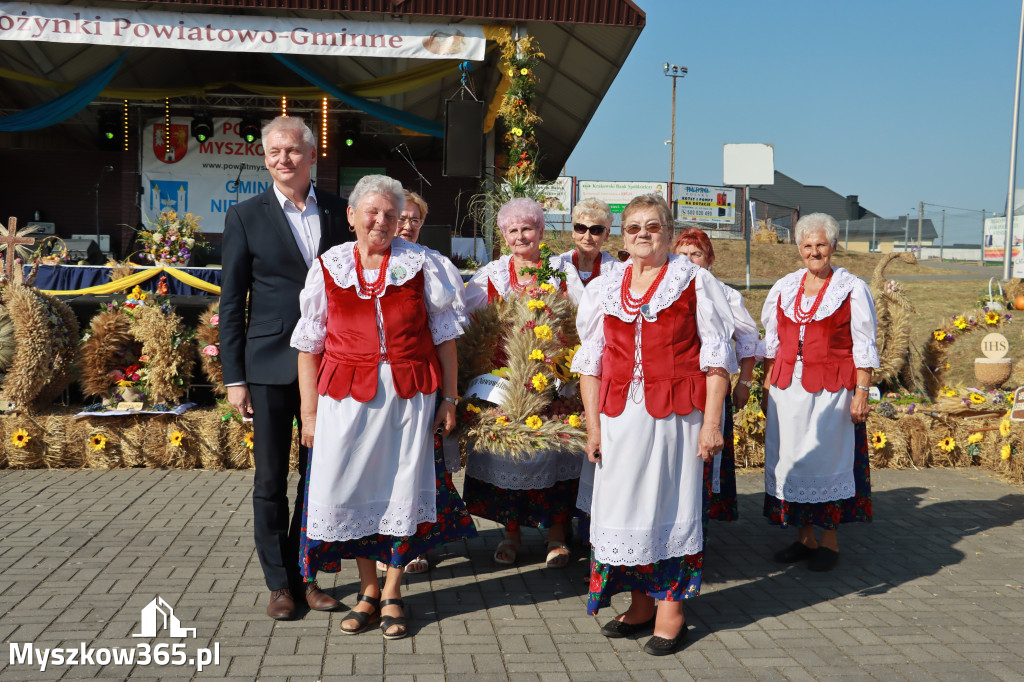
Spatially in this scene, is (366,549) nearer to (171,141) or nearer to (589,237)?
(589,237)

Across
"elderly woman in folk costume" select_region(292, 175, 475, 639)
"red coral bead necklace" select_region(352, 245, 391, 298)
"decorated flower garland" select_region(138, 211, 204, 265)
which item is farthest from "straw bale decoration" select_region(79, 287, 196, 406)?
"red coral bead necklace" select_region(352, 245, 391, 298)

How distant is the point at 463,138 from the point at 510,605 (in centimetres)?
642

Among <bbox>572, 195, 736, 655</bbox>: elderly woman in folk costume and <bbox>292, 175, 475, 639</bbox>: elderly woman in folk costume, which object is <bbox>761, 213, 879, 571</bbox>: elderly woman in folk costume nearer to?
<bbox>572, 195, 736, 655</bbox>: elderly woman in folk costume

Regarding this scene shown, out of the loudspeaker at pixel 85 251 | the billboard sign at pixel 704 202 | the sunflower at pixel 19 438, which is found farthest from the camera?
the billboard sign at pixel 704 202

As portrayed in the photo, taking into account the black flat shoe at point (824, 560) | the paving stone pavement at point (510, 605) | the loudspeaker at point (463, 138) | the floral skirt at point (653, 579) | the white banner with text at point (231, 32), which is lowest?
the paving stone pavement at point (510, 605)

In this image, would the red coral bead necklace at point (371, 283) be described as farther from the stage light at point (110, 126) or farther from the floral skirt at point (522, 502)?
the stage light at point (110, 126)

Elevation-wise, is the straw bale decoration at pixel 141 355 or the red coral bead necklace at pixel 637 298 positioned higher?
the red coral bead necklace at pixel 637 298

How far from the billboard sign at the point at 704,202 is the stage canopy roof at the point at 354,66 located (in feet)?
26.0

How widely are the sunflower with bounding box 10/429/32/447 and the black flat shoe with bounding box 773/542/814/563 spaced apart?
5.31 meters

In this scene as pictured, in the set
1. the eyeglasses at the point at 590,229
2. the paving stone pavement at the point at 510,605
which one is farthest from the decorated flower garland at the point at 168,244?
the eyeglasses at the point at 590,229

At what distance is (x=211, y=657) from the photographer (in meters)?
3.21

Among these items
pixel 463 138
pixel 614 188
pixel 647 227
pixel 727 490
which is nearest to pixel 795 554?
pixel 727 490

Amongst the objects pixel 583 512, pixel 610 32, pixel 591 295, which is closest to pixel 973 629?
pixel 583 512

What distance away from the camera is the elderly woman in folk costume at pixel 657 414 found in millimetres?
3299
